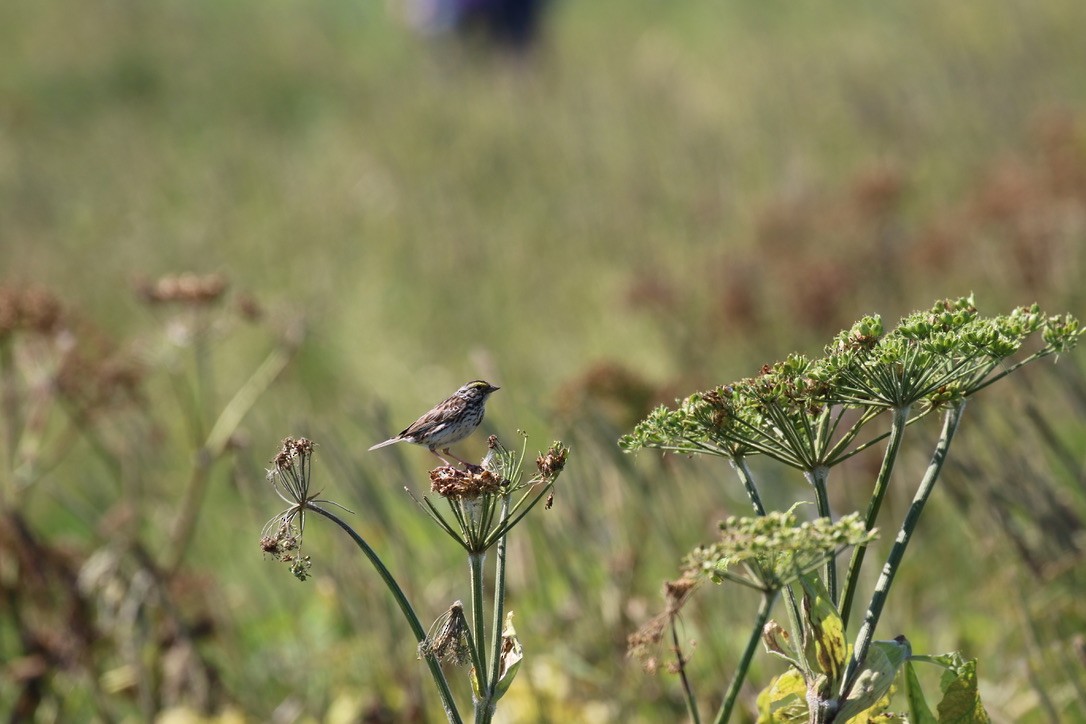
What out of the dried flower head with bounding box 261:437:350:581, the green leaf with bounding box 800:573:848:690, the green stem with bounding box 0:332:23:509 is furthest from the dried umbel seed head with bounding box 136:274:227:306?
the green leaf with bounding box 800:573:848:690

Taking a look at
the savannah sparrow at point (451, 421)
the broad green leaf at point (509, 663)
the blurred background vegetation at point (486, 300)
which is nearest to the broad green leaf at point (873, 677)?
the broad green leaf at point (509, 663)

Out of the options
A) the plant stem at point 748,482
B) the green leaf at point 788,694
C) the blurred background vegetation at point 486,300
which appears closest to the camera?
the plant stem at point 748,482

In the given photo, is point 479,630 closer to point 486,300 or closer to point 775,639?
point 775,639

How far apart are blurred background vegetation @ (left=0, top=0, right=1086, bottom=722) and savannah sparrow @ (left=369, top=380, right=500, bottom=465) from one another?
1.24 m

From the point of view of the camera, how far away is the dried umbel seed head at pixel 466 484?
150cm

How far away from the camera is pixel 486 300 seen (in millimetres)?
8891

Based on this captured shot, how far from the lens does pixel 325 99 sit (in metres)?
16.4

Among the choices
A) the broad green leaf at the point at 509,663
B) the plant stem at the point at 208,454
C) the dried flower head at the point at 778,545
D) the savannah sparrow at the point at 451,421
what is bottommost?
the dried flower head at the point at 778,545

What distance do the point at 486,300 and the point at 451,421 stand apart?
278 inches

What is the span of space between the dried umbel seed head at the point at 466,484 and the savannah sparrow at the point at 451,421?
0.31 metres

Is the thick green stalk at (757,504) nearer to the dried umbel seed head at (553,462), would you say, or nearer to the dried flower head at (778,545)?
the dried flower head at (778,545)

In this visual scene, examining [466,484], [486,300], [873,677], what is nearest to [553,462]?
[466,484]

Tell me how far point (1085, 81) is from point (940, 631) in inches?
323

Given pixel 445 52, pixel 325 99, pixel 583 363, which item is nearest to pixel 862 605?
pixel 583 363
